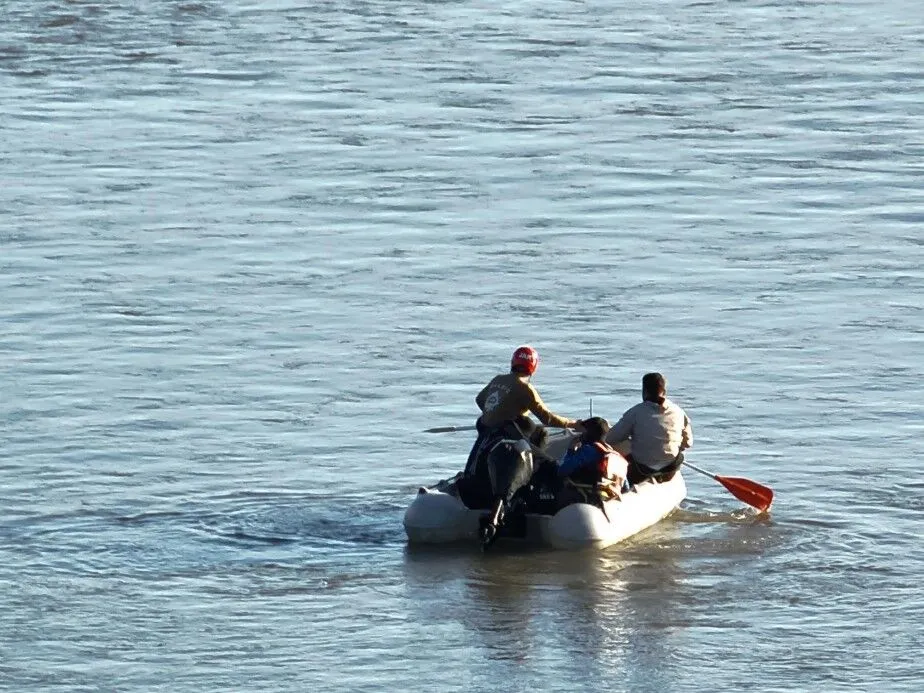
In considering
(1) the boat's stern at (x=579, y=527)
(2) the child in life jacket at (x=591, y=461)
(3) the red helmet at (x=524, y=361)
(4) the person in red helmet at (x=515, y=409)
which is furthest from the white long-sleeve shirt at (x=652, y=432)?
(1) the boat's stern at (x=579, y=527)

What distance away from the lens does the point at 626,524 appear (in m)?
17.8

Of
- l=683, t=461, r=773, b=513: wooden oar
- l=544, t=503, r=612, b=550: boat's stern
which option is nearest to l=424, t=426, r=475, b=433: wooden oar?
l=544, t=503, r=612, b=550: boat's stern

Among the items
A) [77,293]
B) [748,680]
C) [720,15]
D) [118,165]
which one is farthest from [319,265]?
[720,15]

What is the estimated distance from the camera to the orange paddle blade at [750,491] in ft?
61.2

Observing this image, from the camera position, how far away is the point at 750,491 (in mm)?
18719

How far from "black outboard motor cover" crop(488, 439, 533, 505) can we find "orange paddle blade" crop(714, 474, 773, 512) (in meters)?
2.05

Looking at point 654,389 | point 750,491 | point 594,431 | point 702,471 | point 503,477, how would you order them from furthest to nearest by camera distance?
point 702,471
point 750,491
point 654,389
point 594,431
point 503,477

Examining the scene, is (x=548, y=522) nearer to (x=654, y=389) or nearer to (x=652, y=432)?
(x=652, y=432)

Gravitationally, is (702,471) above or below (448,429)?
below

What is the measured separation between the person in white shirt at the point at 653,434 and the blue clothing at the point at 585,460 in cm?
75

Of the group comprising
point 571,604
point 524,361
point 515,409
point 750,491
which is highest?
point 524,361

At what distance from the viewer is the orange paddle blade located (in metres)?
18.7

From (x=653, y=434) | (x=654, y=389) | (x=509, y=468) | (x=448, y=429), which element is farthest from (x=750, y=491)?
(x=448, y=429)

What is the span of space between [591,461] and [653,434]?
0.94 meters
